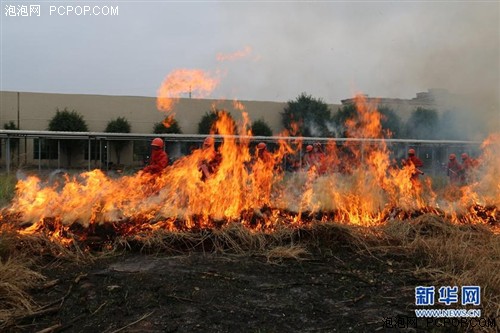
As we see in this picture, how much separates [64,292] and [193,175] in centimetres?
302

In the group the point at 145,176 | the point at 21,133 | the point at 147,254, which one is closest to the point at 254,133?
the point at 21,133

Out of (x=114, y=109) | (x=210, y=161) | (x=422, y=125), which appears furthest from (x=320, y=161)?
(x=114, y=109)

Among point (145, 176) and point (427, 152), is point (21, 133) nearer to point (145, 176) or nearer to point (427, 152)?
point (145, 176)

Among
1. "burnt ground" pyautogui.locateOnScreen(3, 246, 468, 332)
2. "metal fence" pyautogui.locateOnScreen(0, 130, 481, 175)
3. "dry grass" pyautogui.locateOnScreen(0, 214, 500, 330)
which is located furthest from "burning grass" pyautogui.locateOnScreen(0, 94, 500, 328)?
"metal fence" pyautogui.locateOnScreen(0, 130, 481, 175)

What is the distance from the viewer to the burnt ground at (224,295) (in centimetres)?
368

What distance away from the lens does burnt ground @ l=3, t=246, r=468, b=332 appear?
368 centimetres

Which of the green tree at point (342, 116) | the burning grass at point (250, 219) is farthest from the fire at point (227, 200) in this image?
the green tree at point (342, 116)

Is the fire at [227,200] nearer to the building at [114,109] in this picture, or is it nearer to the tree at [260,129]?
the tree at [260,129]

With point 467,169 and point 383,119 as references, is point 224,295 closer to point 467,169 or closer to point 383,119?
point 467,169

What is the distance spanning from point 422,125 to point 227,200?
63.0 feet

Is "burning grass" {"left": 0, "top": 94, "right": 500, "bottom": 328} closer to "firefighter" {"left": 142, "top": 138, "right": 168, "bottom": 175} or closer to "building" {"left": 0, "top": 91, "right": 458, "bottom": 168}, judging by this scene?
"firefighter" {"left": 142, "top": 138, "right": 168, "bottom": 175}

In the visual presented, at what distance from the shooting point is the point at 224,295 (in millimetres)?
4203

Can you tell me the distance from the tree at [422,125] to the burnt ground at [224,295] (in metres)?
17.0

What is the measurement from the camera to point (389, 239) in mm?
5961
